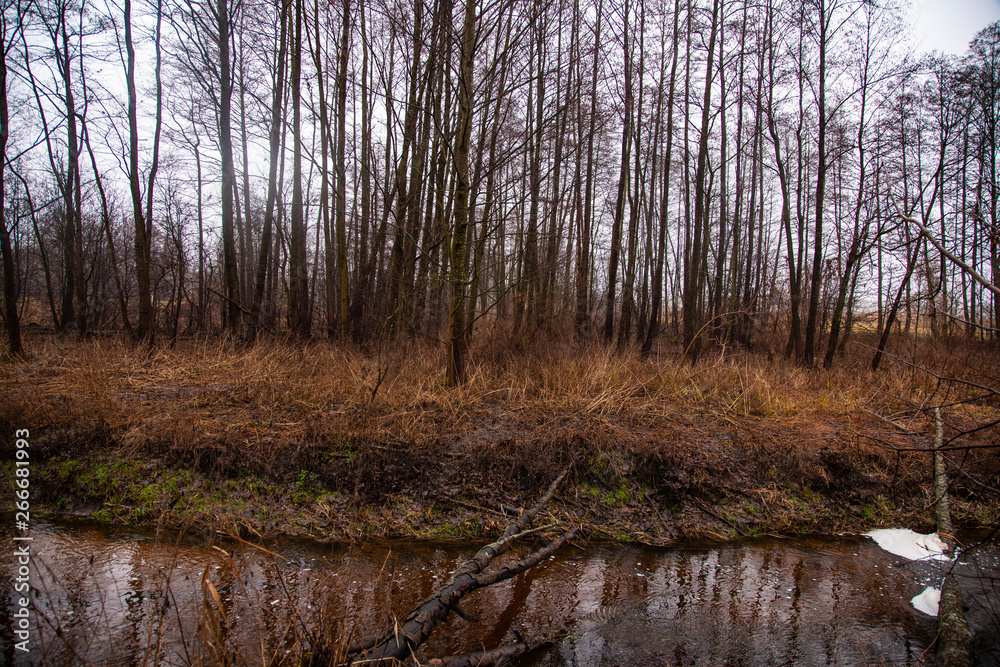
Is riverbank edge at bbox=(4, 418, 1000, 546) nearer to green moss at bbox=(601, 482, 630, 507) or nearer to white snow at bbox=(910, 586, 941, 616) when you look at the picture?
green moss at bbox=(601, 482, 630, 507)

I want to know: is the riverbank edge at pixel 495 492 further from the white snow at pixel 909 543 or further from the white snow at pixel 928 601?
the white snow at pixel 928 601

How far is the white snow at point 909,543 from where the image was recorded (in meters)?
4.08

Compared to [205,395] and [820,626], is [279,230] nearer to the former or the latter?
[205,395]

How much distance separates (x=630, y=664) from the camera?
274 cm

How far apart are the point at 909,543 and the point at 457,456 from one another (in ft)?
14.2

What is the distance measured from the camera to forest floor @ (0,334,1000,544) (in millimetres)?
4238

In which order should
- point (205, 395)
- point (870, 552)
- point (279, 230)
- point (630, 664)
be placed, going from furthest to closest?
point (279, 230)
point (205, 395)
point (870, 552)
point (630, 664)

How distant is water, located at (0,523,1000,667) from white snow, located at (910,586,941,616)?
64 mm

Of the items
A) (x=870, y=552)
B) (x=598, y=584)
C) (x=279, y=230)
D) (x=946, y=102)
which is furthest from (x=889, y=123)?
(x=279, y=230)

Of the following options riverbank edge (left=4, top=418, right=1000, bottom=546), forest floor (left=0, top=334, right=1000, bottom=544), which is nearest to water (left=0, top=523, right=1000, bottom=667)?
riverbank edge (left=4, top=418, right=1000, bottom=546)

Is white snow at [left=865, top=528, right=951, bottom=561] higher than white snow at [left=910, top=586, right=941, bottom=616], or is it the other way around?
white snow at [left=865, top=528, right=951, bottom=561]

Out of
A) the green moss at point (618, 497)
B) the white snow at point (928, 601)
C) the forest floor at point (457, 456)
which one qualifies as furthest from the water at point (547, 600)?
the green moss at point (618, 497)

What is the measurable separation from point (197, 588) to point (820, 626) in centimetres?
429

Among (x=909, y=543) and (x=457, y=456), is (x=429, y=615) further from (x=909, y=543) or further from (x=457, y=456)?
(x=909, y=543)
